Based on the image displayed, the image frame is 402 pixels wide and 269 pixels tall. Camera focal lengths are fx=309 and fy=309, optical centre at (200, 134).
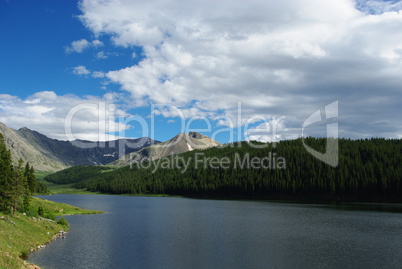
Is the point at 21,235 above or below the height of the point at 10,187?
below

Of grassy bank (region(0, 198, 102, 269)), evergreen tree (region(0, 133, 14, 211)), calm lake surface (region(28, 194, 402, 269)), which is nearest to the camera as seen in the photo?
grassy bank (region(0, 198, 102, 269))

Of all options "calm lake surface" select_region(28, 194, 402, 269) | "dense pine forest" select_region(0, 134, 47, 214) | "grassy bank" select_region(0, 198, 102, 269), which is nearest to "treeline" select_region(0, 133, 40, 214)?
"dense pine forest" select_region(0, 134, 47, 214)

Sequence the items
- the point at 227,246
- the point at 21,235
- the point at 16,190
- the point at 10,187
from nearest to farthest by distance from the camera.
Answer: the point at 21,235
the point at 227,246
the point at 10,187
the point at 16,190

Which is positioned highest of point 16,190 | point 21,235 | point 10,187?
point 10,187

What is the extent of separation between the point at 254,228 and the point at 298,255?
25419 mm

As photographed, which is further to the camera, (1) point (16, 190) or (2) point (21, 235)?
(1) point (16, 190)

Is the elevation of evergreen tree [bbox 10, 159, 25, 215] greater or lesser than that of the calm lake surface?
greater

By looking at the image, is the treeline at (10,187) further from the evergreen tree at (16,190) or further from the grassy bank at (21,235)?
the grassy bank at (21,235)

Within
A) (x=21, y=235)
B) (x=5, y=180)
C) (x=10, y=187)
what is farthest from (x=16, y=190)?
(x=21, y=235)

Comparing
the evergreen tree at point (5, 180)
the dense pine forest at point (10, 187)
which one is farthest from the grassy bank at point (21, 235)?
the evergreen tree at point (5, 180)

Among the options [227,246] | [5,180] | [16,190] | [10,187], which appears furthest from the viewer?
[5,180]

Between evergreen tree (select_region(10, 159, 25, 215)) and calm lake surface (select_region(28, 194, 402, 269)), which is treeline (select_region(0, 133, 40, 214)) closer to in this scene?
evergreen tree (select_region(10, 159, 25, 215))

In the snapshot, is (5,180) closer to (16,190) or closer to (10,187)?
(10,187)

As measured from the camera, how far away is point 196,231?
69.2 m
